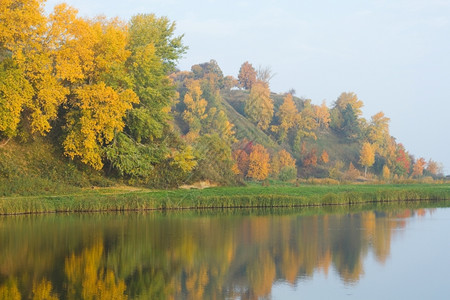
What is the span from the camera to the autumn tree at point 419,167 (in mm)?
99512

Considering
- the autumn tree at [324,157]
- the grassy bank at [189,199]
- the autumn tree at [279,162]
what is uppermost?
the autumn tree at [324,157]

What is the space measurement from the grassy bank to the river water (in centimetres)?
206

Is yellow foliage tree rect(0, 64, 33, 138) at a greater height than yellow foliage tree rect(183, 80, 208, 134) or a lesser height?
lesser

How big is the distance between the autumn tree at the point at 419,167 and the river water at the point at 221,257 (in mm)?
68226

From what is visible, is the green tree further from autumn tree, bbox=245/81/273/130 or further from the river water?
the river water

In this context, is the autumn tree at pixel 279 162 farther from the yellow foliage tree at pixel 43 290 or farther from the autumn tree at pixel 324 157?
the yellow foliage tree at pixel 43 290

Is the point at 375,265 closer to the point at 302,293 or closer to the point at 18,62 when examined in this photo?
the point at 302,293

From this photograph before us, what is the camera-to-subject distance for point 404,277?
18250mm

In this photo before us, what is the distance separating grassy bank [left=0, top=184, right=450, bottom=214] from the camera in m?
34.9

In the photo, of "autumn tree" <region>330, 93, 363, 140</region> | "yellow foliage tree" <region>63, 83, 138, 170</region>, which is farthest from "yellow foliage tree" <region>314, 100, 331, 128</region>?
"yellow foliage tree" <region>63, 83, 138, 170</region>

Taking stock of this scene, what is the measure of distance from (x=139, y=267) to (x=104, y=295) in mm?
3991

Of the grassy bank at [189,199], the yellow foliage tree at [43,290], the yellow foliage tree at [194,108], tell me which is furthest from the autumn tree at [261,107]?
the yellow foliage tree at [43,290]

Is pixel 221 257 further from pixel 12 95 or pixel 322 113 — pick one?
pixel 322 113

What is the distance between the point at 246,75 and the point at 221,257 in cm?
10817
